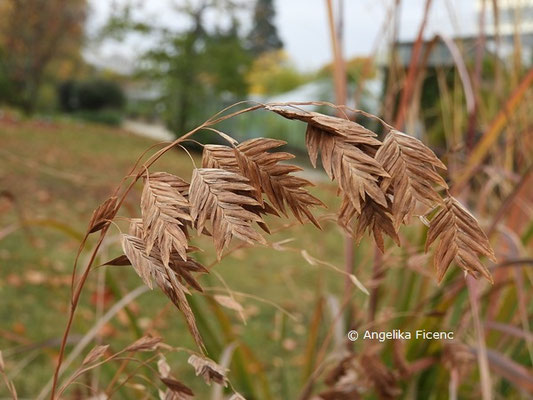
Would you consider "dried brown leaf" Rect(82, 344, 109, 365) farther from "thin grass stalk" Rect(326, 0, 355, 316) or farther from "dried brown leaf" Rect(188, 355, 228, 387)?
"thin grass stalk" Rect(326, 0, 355, 316)

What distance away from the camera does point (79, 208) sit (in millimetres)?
5883

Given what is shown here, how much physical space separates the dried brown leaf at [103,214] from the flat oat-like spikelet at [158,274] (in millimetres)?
26

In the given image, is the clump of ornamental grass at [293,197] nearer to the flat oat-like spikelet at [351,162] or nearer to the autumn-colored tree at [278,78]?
the flat oat-like spikelet at [351,162]

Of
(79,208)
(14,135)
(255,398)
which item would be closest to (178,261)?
(255,398)

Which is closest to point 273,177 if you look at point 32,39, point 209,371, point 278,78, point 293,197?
point 293,197

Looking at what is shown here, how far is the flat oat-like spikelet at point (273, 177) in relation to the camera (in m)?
0.34

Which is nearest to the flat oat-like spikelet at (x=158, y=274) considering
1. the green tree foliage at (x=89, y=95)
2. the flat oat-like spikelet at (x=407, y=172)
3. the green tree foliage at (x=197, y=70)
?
the flat oat-like spikelet at (x=407, y=172)

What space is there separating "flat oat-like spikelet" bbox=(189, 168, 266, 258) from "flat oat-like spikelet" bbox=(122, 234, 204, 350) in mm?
28

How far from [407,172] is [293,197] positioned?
0.21ft

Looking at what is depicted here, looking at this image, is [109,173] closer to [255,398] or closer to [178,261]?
[255,398]

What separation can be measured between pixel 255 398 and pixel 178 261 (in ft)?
3.29

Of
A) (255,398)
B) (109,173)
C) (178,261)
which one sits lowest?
(109,173)

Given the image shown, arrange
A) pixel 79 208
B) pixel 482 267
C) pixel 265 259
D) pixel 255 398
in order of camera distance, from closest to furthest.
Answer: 1. pixel 482 267
2. pixel 255 398
3. pixel 265 259
4. pixel 79 208

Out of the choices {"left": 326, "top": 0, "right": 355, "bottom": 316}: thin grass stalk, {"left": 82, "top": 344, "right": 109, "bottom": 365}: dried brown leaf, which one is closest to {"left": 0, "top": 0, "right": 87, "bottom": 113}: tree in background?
{"left": 326, "top": 0, "right": 355, "bottom": 316}: thin grass stalk
